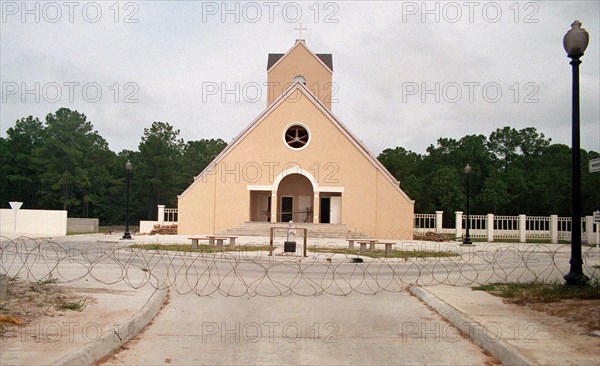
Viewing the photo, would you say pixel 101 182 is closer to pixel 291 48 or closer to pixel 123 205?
pixel 123 205

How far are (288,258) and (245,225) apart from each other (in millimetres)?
18033

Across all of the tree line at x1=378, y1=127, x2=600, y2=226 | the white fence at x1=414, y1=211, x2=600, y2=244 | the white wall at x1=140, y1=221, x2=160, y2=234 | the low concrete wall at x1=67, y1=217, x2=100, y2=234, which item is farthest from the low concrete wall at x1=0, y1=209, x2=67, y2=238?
the tree line at x1=378, y1=127, x2=600, y2=226

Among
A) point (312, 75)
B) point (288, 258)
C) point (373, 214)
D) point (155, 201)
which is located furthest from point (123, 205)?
point (288, 258)

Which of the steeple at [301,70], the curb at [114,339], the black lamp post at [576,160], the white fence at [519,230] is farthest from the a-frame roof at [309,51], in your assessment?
the curb at [114,339]

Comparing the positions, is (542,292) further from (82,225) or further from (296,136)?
(82,225)

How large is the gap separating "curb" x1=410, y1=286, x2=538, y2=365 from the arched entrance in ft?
108

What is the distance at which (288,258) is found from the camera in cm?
2148

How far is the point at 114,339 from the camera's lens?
286 inches

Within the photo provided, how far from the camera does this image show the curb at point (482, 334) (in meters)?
6.54

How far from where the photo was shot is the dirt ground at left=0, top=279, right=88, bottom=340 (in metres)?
7.71

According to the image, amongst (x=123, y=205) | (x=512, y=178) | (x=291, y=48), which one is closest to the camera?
(x=291, y=48)

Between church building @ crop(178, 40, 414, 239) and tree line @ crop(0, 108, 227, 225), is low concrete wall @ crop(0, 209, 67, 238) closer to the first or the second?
church building @ crop(178, 40, 414, 239)

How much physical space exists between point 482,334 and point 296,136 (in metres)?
34.7

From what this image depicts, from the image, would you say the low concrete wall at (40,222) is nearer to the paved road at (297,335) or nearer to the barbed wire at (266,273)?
the barbed wire at (266,273)
